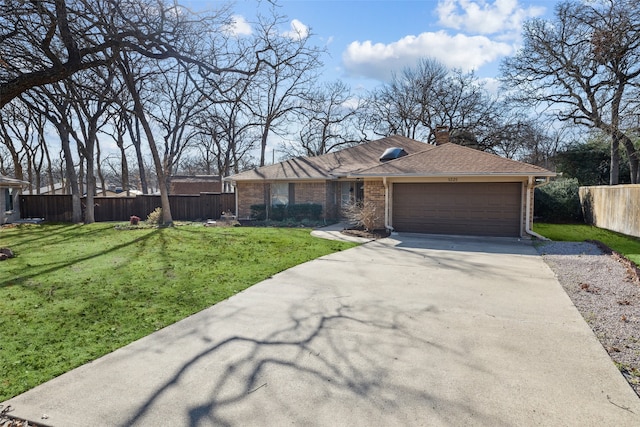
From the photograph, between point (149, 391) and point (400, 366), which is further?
point (400, 366)

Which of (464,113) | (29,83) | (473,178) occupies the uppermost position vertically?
(464,113)

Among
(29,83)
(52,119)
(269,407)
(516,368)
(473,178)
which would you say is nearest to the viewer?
(269,407)

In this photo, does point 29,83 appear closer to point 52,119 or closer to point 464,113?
point 52,119

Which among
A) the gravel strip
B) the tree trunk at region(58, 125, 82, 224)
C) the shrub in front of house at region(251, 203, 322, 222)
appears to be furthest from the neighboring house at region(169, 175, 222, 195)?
the gravel strip

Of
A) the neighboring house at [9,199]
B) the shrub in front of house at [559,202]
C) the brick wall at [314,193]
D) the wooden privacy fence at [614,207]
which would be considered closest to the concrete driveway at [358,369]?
the wooden privacy fence at [614,207]

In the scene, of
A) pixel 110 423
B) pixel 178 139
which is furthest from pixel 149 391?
pixel 178 139

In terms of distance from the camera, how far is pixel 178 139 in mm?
27938

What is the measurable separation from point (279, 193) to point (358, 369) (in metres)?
16.3

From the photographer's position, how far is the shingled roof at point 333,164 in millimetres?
18219

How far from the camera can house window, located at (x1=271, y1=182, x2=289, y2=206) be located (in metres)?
19.3

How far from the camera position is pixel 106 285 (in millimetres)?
6582

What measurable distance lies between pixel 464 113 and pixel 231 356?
2726 centimetres

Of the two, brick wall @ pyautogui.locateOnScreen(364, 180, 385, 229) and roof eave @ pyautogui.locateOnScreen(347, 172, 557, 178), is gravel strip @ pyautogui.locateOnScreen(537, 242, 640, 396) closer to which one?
roof eave @ pyautogui.locateOnScreen(347, 172, 557, 178)

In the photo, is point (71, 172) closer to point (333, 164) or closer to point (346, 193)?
point (333, 164)
